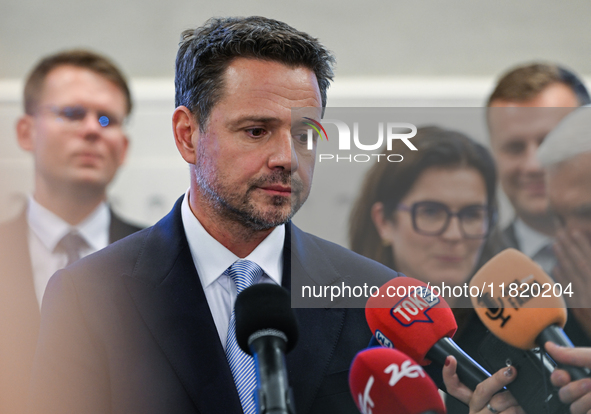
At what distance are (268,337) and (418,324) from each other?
0.99 feet

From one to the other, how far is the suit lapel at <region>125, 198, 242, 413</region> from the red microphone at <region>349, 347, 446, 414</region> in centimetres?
40

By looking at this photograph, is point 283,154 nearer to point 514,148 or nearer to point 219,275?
point 219,275

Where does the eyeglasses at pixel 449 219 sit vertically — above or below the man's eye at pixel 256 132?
below

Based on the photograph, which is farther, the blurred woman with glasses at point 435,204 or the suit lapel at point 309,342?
the suit lapel at point 309,342

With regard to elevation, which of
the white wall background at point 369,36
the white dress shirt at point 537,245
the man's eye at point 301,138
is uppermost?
the white wall background at point 369,36

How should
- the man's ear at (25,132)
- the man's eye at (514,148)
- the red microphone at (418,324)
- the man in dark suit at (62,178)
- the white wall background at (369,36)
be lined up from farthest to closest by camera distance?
the white wall background at (369,36) < the man's ear at (25,132) < the man in dark suit at (62,178) < the man's eye at (514,148) < the red microphone at (418,324)

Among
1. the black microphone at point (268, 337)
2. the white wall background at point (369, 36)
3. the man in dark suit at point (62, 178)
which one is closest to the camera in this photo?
the black microphone at point (268, 337)

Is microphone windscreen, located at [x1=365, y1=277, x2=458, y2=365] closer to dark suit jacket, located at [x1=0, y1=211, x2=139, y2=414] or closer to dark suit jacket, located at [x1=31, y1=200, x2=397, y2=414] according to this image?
dark suit jacket, located at [x1=31, y1=200, x2=397, y2=414]

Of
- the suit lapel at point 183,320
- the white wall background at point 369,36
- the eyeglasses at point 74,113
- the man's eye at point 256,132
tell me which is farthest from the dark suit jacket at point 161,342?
the white wall background at point 369,36

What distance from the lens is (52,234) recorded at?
8.59 ft

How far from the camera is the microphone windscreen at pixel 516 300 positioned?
37.9 inches

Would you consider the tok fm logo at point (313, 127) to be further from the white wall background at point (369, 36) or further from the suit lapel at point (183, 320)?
the white wall background at point (369, 36)

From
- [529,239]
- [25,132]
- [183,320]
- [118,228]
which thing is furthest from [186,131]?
[25,132]

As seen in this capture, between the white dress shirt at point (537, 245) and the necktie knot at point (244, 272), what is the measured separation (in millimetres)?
570
